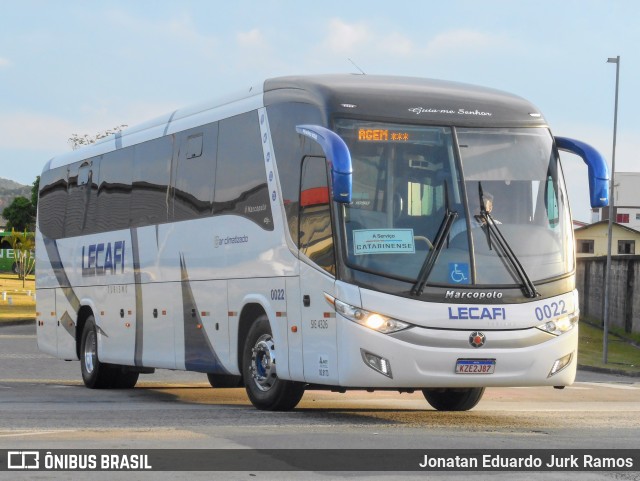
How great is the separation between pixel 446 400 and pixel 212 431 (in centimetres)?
489

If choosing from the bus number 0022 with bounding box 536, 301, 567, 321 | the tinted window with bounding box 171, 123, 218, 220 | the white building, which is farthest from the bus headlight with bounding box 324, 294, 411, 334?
the white building

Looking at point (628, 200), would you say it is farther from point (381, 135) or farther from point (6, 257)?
point (381, 135)

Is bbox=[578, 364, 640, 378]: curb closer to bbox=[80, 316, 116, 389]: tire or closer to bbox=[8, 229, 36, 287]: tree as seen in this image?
bbox=[80, 316, 116, 389]: tire

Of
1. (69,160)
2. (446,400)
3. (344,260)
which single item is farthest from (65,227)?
(344,260)

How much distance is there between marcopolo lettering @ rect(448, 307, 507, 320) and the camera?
44.5 feet

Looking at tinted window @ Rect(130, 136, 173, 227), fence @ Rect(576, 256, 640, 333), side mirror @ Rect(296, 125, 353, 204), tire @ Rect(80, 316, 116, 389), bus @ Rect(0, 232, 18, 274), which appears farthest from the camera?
bus @ Rect(0, 232, 18, 274)

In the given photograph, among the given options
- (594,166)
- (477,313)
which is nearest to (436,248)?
(477,313)

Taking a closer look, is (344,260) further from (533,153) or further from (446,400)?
(446,400)

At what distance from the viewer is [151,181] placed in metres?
18.9

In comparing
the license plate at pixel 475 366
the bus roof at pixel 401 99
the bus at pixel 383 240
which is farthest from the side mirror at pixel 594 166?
the license plate at pixel 475 366

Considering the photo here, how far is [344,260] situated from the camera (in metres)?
13.6

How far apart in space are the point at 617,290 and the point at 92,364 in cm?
4007

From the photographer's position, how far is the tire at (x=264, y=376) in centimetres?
1488

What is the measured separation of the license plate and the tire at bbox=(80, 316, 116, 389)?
28.9 ft
